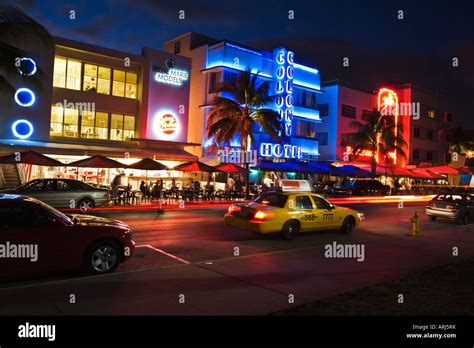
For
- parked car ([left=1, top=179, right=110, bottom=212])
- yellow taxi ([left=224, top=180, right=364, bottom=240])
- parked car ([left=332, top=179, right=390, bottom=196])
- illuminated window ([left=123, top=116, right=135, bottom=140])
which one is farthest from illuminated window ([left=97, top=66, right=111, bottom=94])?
parked car ([left=332, top=179, right=390, bottom=196])

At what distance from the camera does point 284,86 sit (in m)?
39.2

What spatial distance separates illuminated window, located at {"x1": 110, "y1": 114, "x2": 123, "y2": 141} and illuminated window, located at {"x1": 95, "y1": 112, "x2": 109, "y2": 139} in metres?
0.37

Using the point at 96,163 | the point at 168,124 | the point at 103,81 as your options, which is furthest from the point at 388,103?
the point at 96,163

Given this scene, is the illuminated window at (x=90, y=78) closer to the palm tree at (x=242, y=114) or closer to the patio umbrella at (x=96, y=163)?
the palm tree at (x=242, y=114)

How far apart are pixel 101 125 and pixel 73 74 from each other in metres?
3.72

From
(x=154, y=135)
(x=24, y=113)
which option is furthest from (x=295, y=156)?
(x=24, y=113)

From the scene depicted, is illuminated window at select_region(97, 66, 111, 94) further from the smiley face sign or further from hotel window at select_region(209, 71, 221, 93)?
hotel window at select_region(209, 71, 221, 93)

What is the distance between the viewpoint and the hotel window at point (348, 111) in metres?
49.6

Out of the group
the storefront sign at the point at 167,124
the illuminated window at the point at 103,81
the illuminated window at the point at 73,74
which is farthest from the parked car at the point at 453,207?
the illuminated window at the point at 73,74

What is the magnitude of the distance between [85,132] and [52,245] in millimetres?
22892

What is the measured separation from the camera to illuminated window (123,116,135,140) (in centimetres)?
3125

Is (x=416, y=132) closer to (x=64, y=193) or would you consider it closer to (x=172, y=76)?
(x=172, y=76)

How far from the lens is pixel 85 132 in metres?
29.1

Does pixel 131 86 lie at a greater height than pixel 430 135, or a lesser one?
lesser
